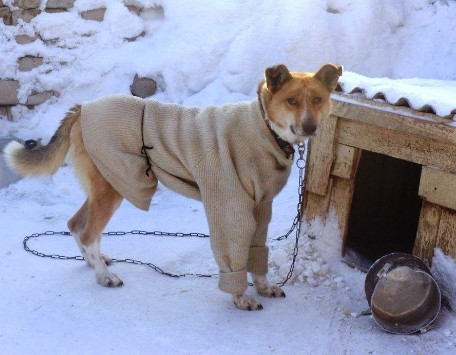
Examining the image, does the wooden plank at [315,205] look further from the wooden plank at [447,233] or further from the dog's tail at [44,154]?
the dog's tail at [44,154]

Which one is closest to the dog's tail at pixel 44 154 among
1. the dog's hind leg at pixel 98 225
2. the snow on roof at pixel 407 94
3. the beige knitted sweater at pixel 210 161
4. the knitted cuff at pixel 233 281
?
the beige knitted sweater at pixel 210 161

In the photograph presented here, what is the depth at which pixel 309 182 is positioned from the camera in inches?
186

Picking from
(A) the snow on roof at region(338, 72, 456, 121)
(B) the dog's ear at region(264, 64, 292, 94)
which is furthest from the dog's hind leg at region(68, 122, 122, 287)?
(A) the snow on roof at region(338, 72, 456, 121)

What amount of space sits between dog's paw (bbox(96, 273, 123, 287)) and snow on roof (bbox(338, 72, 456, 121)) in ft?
6.74

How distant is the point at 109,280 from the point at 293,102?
1.80m

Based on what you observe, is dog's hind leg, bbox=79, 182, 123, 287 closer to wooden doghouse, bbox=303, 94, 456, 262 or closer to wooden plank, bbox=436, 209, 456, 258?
wooden doghouse, bbox=303, 94, 456, 262

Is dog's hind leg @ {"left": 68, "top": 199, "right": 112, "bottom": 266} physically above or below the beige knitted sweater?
below

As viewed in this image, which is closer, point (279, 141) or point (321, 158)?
point (279, 141)

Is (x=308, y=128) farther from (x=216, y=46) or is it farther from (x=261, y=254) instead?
(x=216, y=46)

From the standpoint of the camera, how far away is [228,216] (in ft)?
12.9

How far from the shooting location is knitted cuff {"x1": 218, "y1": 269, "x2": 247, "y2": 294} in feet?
13.2

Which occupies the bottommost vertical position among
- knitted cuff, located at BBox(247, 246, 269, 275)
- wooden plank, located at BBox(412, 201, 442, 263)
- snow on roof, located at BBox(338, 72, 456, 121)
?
knitted cuff, located at BBox(247, 246, 269, 275)

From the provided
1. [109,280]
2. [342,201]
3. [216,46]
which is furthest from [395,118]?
[216,46]

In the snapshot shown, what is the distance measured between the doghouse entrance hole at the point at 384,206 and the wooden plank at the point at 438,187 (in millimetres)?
1099
